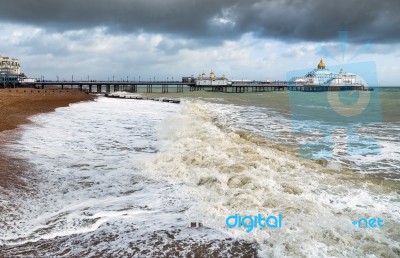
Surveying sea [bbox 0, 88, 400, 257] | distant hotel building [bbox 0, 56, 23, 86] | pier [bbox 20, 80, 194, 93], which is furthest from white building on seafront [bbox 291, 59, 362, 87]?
sea [bbox 0, 88, 400, 257]

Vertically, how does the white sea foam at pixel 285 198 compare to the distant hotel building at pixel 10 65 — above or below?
below

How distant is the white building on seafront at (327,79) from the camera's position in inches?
5340

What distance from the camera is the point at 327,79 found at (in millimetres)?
138375

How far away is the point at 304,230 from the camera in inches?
195

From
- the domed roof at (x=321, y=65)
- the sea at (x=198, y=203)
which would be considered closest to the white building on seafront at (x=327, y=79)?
the domed roof at (x=321, y=65)

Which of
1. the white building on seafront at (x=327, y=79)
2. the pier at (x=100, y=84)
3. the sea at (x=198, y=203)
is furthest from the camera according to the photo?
the white building on seafront at (x=327, y=79)

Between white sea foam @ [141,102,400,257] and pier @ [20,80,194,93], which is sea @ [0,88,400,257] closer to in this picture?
white sea foam @ [141,102,400,257]

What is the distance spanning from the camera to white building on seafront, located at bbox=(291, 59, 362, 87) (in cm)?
13562

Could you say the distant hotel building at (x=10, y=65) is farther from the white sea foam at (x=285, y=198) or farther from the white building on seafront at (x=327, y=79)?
the white building on seafront at (x=327, y=79)

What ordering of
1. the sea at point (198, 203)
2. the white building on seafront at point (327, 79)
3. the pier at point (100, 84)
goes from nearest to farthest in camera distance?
the sea at point (198, 203)
the pier at point (100, 84)
the white building on seafront at point (327, 79)

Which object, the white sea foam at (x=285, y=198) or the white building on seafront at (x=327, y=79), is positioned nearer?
the white sea foam at (x=285, y=198)

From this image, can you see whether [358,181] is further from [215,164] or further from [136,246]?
[136,246]

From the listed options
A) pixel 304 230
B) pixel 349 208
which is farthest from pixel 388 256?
pixel 349 208

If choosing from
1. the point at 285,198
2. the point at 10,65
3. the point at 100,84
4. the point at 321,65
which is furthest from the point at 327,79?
the point at 285,198
